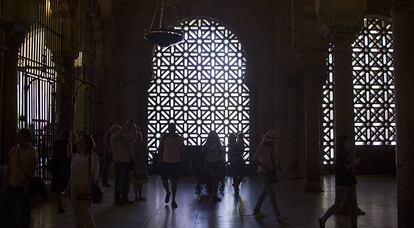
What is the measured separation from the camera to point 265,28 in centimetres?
2117

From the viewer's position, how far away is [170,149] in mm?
12383

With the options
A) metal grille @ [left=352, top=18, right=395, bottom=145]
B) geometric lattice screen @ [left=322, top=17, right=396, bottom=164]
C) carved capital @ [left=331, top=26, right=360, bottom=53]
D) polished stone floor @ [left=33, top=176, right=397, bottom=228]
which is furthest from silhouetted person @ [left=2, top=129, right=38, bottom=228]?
metal grille @ [left=352, top=18, right=395, bottom=145]

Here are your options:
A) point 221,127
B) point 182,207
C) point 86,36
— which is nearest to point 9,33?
point 182,207

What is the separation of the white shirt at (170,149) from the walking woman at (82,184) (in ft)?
14.8

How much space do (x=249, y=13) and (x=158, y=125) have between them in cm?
520

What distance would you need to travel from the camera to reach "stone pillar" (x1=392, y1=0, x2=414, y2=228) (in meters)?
7.07

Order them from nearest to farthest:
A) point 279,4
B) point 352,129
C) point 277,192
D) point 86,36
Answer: point 352,129 < point 277,192 < point 86,36 < point 279,4

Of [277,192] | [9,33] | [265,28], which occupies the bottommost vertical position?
[277,192]

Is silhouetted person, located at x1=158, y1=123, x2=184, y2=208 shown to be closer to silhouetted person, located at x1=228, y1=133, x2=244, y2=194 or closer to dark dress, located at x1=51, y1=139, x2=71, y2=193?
silhouetted person, located at x1=228, y1=133, x2=244, y2=194

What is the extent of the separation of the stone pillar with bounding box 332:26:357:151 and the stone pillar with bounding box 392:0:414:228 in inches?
175

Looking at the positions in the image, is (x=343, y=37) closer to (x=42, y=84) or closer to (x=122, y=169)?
(x=122, y=169)

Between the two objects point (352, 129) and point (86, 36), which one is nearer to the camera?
point (352, 129)

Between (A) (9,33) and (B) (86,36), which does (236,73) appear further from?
(A) (9,33)

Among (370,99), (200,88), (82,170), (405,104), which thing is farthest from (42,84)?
(370,99)
